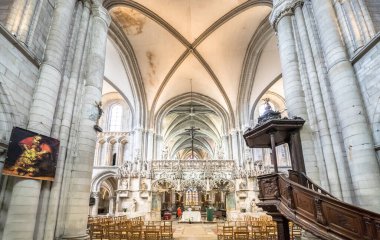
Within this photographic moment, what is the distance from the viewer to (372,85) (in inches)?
245

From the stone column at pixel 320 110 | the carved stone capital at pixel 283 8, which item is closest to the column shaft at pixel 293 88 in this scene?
the carved stone capital at pixel 283 8

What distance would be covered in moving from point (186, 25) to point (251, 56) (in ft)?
19.9

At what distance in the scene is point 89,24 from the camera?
9.30 meters

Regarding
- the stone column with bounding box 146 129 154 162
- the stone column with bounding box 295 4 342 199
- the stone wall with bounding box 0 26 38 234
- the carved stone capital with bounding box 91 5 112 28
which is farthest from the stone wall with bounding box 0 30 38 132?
the stone column with bounding box 146 129 154 162

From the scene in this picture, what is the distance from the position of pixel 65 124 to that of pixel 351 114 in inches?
328

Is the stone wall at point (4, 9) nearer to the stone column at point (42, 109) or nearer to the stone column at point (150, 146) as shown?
the stone column at point (42, 109)

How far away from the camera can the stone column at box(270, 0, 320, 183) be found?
24.2 feet

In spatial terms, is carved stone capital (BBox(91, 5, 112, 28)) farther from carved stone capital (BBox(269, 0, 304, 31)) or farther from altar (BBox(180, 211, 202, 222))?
altar (BBox(180, 211, 202, 222))

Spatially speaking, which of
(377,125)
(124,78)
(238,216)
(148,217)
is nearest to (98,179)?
(148,217)

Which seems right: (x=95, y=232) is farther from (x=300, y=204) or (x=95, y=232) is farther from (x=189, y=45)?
(x=189, y=45)

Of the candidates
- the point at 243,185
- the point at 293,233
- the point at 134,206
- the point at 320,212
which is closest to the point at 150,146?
the point at 134,206

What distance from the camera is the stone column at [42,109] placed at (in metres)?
5.59

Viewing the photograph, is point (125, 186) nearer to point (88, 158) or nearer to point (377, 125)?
point (88, 158)

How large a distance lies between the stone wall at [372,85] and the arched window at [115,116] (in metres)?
22.7
